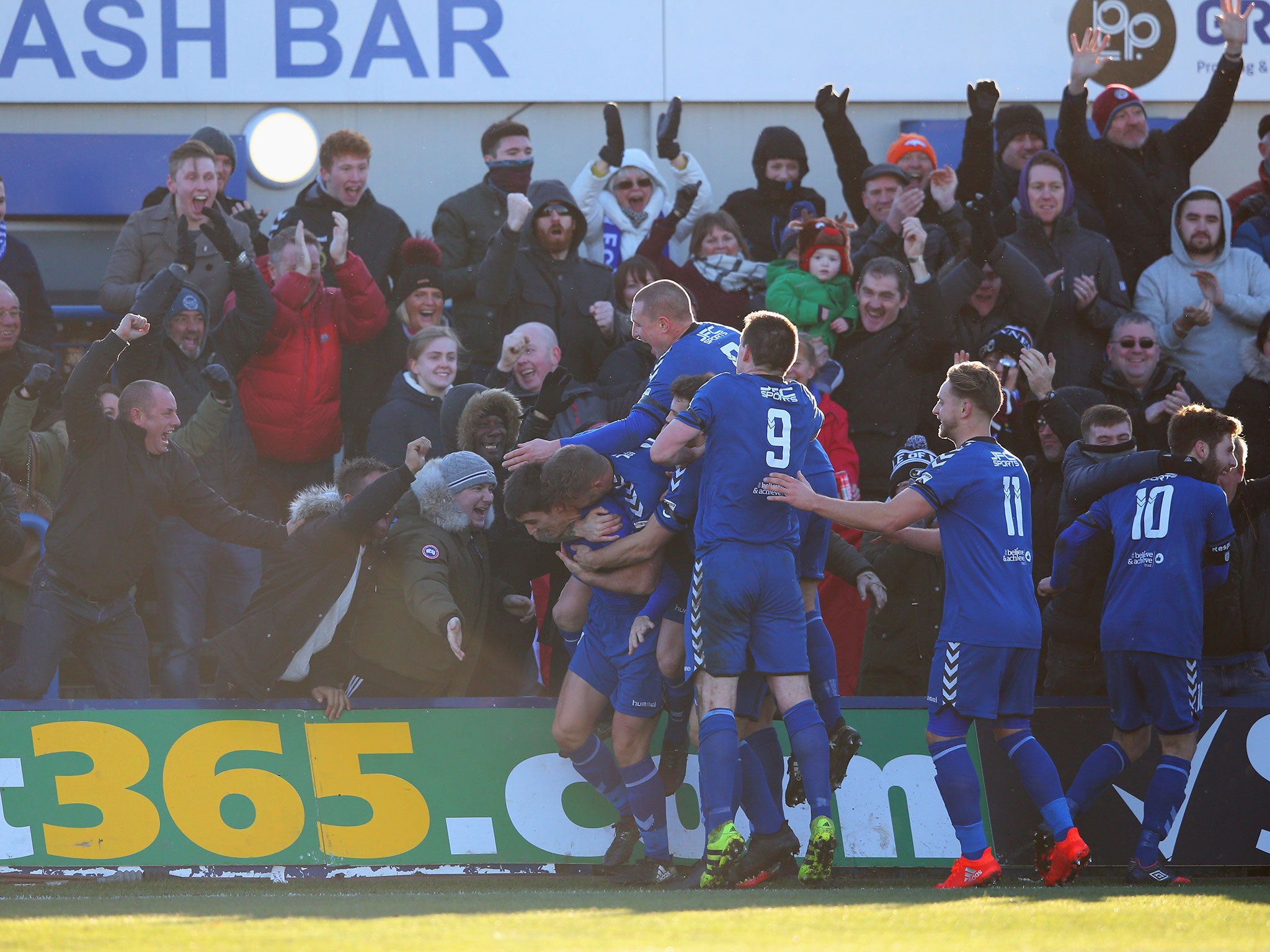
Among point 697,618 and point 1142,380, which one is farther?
point 1142,380

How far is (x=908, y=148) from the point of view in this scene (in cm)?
975

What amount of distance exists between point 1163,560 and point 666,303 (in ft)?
8.11

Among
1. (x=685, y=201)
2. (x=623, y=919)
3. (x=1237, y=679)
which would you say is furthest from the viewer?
(x=685, y=201)

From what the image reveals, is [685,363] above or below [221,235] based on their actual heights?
below

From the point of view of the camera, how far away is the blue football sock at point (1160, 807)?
254 inches

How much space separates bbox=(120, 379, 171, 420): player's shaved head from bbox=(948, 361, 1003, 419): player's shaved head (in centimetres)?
390

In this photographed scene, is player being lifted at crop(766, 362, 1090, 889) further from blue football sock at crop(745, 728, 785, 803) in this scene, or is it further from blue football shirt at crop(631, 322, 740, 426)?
blue football shirt at crop(631, 322, 740, 426)

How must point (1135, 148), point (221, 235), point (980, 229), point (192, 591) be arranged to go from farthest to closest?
point (1135, 148)
point (980, 229)
point (221, 235)
point (192, 591)

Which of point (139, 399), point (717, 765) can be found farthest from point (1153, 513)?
point (139, 399)

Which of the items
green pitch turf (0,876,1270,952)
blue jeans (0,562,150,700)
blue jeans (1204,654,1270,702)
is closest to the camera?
green pitch turf (0,876,1270,952)

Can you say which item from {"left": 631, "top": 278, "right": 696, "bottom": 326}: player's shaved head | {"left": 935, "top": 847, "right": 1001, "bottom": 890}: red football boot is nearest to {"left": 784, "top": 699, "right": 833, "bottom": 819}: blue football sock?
{"left": 935, "top": 847, "right": 1001, "bottom": 890}: red football boot

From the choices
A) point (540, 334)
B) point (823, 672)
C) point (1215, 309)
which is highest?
point (1215, 309)

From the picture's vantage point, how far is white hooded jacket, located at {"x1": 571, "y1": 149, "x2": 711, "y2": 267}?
383 inches

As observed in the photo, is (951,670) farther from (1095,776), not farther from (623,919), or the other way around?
(623,919)
